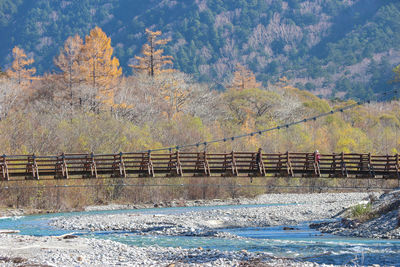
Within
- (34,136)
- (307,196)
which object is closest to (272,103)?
(307,196)

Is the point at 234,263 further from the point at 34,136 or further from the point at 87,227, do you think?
the point at 34,136

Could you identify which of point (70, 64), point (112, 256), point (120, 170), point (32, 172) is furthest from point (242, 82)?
point (112, 256)

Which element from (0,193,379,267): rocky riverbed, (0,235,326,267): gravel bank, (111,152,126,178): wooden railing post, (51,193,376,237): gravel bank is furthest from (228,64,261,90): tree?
(0,235,326,267): gravel bank

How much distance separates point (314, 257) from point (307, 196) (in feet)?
130

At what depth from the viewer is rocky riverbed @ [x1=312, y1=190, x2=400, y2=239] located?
30.4m

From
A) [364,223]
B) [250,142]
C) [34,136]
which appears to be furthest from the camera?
[250,142]

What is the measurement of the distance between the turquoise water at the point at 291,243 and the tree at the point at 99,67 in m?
38.5

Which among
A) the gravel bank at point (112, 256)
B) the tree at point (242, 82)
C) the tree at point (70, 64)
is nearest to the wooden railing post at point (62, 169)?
the gravel bank at point (112, 256)

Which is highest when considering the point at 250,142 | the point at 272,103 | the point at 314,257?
the point at 272,103

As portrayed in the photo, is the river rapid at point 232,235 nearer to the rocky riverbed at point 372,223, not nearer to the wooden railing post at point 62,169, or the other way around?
the rocky riverbed at point 372,223

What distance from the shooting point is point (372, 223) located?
106 feet

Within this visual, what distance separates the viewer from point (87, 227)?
36.6 metres

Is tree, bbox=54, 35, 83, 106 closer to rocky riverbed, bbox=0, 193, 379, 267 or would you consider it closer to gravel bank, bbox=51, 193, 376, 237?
gravel bank, bbox=51, 193, 376, 237

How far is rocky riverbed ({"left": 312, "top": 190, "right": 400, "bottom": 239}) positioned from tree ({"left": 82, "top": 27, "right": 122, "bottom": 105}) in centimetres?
4133
